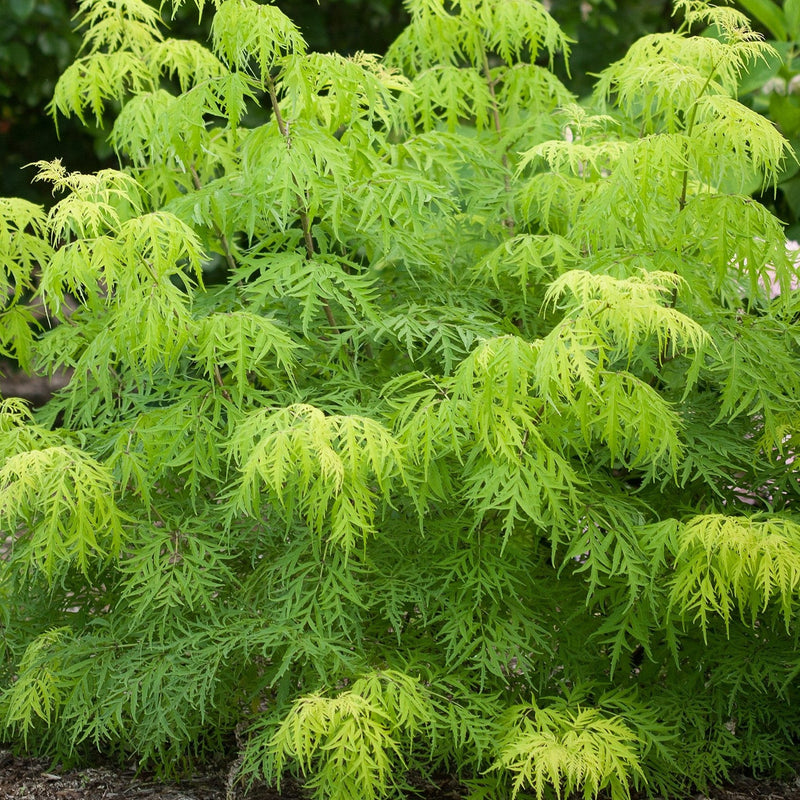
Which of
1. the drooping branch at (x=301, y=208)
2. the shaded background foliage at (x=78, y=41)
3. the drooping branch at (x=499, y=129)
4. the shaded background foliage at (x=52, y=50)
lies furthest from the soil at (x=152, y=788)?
the shaded background foliage at (x=52, y=50)

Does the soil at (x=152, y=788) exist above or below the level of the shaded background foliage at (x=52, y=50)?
below

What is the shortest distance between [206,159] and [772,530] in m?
1.75

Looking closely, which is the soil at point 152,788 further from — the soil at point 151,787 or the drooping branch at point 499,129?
the drooping branch at point 499,129

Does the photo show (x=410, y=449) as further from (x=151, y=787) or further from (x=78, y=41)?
(x=78, y=41)

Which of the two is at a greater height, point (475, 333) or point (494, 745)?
point (475, 333)

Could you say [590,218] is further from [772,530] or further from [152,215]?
[152,215]

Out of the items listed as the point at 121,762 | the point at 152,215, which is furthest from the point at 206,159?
the point at 121,762

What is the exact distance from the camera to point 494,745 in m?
2.29

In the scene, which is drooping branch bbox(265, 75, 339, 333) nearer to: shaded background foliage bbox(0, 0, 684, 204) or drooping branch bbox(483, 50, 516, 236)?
drooping branch bbox(483, 50, 516, 236)

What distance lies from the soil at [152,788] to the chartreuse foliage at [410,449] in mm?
82

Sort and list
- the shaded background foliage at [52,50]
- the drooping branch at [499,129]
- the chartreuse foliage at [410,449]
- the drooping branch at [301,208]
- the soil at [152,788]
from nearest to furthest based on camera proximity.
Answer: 1. the chartreuse foliage at [410,449]
2. the drooping branch at [301,208]
3. the soil at [152,788]
4. the drooping branch at [499,129]
5. the shaded background foliage at [52,50]

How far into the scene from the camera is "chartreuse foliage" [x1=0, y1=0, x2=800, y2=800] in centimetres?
213

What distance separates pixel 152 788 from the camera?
9.01ft

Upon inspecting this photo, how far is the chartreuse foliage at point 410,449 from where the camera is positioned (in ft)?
6.98
